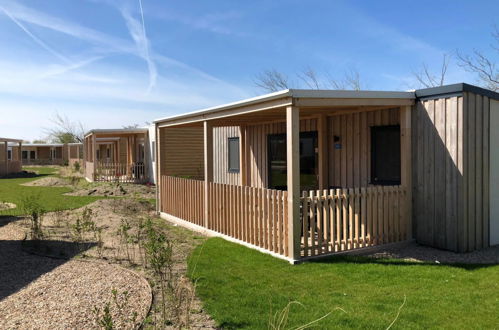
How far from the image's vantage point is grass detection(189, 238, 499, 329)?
167 inches

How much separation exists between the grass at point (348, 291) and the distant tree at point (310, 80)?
2332cm

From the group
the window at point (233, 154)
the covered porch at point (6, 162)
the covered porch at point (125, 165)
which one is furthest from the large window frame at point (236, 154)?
the covered porch at point (6, 162)

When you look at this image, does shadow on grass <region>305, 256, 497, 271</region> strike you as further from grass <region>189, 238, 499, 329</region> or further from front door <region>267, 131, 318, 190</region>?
front door <region>267, 131, 318, 190</region>

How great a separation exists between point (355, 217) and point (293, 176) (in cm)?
150

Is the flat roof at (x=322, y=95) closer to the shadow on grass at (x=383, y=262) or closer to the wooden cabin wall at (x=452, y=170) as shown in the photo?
the wooden cabin wall at (x=452, y=170)

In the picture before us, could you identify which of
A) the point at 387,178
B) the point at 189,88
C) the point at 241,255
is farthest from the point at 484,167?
the point at 189,88

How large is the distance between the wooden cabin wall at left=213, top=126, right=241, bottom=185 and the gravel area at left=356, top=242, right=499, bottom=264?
6.73 meters

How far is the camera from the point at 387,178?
329 inches

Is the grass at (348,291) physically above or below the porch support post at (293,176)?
below

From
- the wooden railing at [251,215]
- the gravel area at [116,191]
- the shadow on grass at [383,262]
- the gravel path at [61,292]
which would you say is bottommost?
the gravel path at [61,292]

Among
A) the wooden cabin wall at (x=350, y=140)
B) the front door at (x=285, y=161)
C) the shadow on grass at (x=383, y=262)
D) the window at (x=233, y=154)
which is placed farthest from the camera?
the window at (x=233, y=154)

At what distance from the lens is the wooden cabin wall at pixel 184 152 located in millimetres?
21734

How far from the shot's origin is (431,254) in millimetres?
7043

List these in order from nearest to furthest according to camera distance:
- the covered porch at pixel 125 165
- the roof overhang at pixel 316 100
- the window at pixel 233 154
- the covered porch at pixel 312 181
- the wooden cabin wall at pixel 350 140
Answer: the roof overhang at pixel 316 100, the covered porch at pixel 312 181, the wooden cabin wall at pixel 350 140, the window at pixel 233 154, the covered porch at pixel 125 165
